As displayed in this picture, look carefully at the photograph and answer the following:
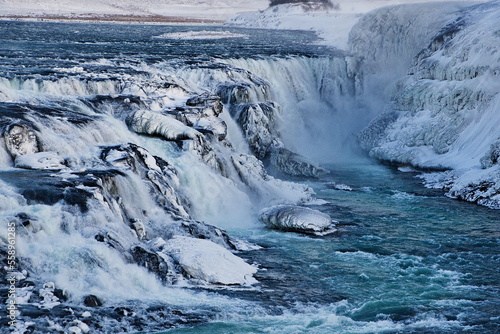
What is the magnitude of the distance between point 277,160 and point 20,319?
18135mm

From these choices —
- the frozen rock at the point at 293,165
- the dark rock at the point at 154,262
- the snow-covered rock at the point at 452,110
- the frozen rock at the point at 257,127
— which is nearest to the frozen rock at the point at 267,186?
the frozen rock at the point at 293,165

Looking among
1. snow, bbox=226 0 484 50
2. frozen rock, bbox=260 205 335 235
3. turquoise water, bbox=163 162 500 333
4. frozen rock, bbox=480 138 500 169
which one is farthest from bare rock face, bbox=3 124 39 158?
snow, bbox=226 0 484 50

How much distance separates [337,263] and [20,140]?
30.2 ft

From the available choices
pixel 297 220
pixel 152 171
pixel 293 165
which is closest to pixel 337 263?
pixel 297 220

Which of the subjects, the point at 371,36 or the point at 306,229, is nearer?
the point at 306,229

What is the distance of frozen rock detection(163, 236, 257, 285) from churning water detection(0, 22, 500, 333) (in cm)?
42

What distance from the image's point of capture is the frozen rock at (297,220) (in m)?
21.8

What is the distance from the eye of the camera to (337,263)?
19.0 metres

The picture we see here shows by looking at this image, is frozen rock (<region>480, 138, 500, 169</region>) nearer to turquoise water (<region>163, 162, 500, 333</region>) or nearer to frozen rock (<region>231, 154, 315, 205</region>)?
turquoise water (<region>163, 162, 500, 333</region>)

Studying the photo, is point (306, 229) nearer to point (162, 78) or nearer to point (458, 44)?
point (162, 78)

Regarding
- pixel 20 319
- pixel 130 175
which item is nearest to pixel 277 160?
pixel 130 175

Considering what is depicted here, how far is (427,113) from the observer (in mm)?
34125

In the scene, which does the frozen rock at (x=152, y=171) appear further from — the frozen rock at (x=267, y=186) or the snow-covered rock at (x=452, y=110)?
the snow-covered rock at (x=452, y=110)

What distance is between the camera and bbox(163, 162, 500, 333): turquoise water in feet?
49.7
